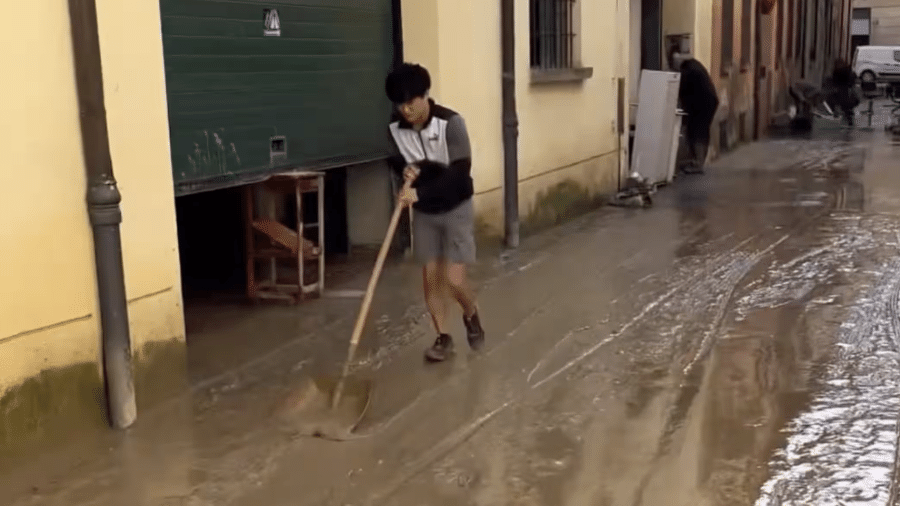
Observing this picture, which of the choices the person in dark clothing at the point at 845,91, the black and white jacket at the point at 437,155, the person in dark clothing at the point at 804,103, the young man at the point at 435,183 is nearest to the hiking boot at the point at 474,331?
the young man at the point at 435,183

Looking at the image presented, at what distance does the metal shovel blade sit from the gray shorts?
925 millimetres

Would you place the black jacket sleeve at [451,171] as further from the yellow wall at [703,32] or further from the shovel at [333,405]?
the yellow wall at [703,32]

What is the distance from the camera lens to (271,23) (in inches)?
264

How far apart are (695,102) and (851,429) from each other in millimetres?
10316

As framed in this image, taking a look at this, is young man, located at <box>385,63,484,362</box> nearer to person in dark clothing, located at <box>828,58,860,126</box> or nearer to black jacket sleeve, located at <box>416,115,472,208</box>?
black jacket sleeve, located at <box>416,115,472,208</box>

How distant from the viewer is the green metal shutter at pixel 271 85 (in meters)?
5.89

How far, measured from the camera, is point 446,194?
5.62 m

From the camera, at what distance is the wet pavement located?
4164mm

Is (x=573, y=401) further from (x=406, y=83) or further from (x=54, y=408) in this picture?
(x=54, y=408)

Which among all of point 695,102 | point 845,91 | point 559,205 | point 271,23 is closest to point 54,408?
point 271,23

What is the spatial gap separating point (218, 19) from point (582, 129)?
5.59m

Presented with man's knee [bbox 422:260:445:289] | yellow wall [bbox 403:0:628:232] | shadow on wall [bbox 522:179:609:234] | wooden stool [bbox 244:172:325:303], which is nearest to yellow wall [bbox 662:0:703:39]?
yellow wall [bbox 403:0:628:232]

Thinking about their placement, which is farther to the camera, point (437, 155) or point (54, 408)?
point (437, 155)

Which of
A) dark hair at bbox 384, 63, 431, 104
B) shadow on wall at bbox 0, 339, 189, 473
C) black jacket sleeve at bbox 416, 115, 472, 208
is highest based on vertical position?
dark hair at bbox 384, 63, 431, 104
